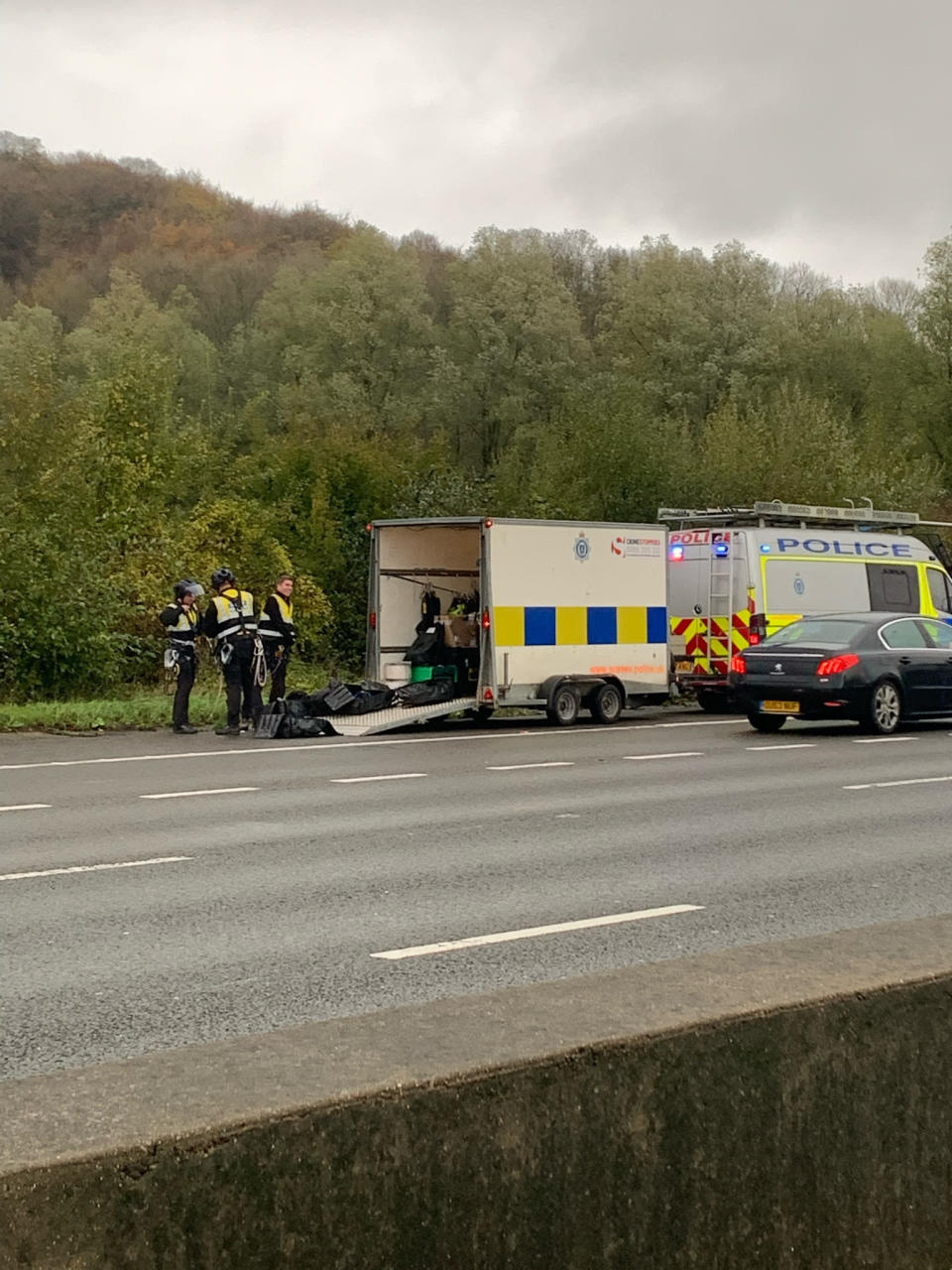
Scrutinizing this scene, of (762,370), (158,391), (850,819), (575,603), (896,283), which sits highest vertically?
(896,283)

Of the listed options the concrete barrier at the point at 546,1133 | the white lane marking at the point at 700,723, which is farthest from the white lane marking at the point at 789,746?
the concrete barrier at the point at 546,1133

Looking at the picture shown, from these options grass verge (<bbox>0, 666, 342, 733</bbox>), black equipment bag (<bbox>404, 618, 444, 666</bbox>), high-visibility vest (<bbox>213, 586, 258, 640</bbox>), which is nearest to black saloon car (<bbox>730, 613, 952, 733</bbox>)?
black equipment bag (<bbox>404, 618, 444, 666</bbox>)

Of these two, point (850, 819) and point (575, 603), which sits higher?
point (575, 603)

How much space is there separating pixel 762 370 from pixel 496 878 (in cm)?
4962

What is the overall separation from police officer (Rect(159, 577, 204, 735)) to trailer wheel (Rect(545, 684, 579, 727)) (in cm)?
424

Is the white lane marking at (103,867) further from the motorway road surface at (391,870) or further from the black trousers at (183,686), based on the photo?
the black trousers at (183,686)

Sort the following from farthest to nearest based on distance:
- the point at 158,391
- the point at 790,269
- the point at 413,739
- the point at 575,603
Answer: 1. the point at 790,269
2. the point at 158,391
3. the point at 575,603
4. the point at 413,739

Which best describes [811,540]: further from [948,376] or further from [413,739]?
[948,376]

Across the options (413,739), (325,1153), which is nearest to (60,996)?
(325,1153)

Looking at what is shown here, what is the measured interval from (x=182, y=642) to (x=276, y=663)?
4.29 ft

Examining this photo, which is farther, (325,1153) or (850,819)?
(850,819)

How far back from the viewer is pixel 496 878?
9.60 meters

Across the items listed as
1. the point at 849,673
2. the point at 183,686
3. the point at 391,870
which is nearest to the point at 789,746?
the point at 849,673

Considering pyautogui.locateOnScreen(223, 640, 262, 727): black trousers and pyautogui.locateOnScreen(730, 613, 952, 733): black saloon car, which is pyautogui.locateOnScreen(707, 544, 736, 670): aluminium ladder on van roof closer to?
pyautogui.locateOnScreen(730, 613, 952, 733): black saloon car
